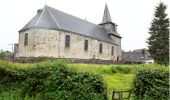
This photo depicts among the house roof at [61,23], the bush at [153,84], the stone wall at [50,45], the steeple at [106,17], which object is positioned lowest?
the bush at [153,84]

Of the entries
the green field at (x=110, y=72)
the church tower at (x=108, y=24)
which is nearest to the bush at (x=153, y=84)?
the green field at (x=110, y=72)

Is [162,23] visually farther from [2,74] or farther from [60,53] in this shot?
[2,74]

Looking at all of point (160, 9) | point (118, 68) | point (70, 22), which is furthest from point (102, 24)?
point (118, 68)

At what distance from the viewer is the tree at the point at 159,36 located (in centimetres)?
3878

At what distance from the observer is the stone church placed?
39.2 m

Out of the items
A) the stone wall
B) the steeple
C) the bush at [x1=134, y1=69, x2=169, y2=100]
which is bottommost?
the bush at [x1=134, y1=69, x2=169, y2=100]

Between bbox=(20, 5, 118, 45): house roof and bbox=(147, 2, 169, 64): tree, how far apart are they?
36.0ft

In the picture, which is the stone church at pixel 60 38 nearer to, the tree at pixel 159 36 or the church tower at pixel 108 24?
the church tower at pixel 108 24

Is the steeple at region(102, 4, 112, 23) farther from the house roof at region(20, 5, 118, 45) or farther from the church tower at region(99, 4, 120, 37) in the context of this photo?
the house roof at region(20, 5, 118, 45)

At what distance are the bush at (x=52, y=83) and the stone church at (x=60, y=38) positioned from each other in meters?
24.6

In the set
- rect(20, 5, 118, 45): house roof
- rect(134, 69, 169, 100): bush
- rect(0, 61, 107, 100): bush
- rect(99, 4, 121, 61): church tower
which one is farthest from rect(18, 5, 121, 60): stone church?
rect(134, 69, 169, 100): bush

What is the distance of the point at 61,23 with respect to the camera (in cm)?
4184

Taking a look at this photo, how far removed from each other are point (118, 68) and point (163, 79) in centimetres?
1563

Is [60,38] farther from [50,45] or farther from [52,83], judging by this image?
[52,83]
